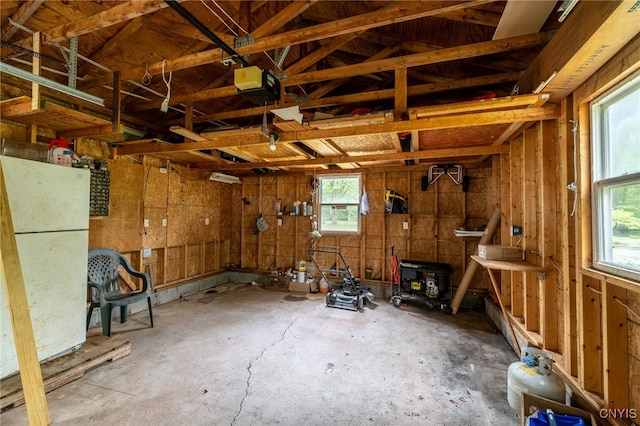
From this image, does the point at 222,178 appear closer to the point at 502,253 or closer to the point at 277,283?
the point at 277,283

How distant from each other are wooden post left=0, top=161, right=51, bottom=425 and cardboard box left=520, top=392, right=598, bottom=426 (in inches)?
138

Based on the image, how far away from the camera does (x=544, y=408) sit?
1889 millimetres

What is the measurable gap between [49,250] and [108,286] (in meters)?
1.47

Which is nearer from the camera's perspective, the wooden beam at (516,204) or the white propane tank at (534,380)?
the white propane tank at (534,380)

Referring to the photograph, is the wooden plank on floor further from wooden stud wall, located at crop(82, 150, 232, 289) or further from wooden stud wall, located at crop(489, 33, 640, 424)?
wooden stud wall, located at crop(489, 33, 640, 424)

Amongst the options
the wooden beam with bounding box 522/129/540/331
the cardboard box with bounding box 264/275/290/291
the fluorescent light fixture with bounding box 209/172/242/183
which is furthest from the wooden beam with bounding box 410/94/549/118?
the fluorescent light fixture with bounding box 209/172/242/183

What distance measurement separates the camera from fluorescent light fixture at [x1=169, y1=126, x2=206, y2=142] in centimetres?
323

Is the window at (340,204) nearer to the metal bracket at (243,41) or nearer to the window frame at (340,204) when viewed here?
the window frame at (340,204)

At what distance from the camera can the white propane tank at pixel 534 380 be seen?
201 centimetres

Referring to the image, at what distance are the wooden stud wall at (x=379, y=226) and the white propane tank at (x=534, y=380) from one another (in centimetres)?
294

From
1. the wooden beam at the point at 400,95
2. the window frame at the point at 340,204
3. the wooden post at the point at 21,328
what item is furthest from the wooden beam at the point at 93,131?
the window frame at the point at 340,204

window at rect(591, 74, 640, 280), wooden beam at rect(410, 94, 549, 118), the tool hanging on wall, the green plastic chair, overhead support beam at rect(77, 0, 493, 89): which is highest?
overhead support beam at rect(77, 0, 493, 89)

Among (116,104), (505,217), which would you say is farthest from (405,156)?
(116,104)

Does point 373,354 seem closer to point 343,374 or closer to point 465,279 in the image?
point 343,374
